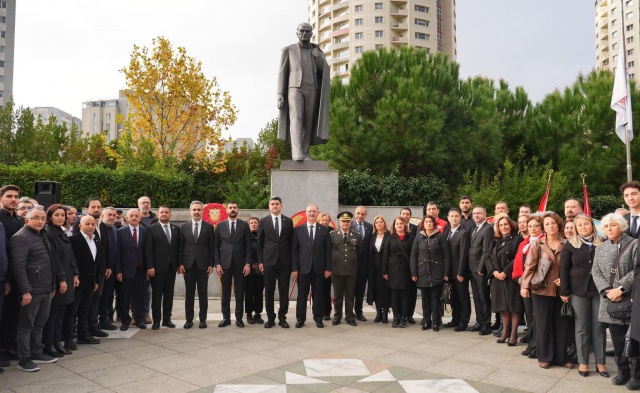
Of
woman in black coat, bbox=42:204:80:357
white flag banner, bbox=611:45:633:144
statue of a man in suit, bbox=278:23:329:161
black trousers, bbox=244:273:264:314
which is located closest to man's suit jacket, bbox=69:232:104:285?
woman in black coat, bbox=42:204:80:357

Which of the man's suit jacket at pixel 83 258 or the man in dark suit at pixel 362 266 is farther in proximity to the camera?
the man in dark suit at pixel 362 266

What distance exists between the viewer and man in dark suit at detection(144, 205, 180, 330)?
24.9ft

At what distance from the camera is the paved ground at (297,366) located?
4789 millimetres

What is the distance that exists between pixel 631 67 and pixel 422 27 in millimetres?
30783

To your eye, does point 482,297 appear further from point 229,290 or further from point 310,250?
point 229,290

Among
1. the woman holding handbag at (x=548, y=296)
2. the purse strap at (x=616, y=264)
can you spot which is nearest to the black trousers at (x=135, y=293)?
the woman holding handbag at (x=548, y=296)

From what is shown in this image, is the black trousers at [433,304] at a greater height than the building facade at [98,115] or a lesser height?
lesser

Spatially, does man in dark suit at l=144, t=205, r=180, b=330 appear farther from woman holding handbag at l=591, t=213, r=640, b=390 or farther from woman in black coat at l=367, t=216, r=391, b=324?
woman holding handbag at l=591, t=213, r=640, b=390

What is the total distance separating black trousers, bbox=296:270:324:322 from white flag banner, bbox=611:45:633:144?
1025 cm

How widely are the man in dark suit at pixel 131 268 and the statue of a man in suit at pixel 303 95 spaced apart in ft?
12.9

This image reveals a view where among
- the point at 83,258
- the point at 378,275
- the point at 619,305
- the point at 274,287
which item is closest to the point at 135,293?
the point at 83,258

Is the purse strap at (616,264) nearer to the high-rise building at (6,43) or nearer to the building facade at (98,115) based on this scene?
the high-rise building at (6,43)

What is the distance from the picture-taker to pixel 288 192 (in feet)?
34.1

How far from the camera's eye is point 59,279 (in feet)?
19.1
